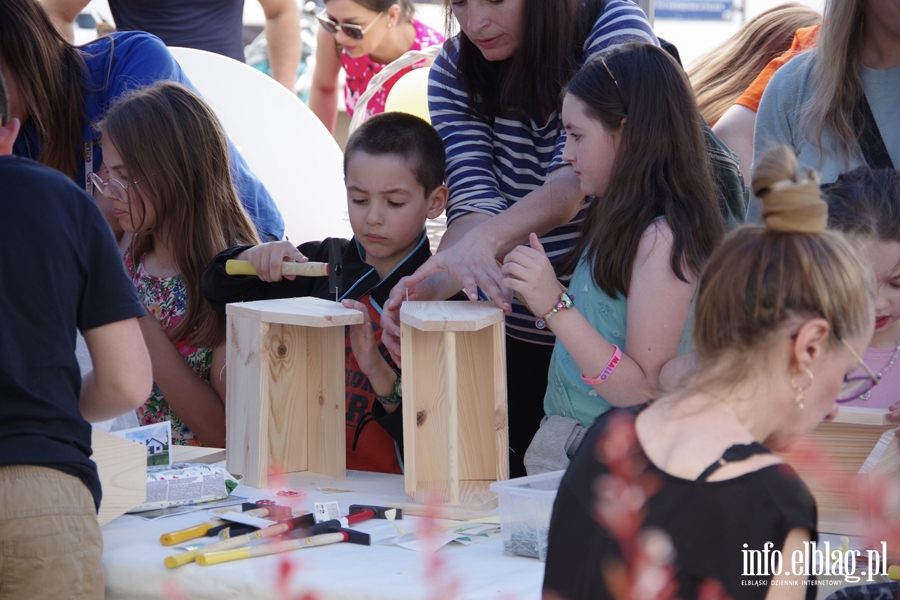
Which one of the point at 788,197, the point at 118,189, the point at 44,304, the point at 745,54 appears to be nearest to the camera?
the point at 788,197

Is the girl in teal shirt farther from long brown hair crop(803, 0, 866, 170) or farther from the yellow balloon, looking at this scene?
the yellow balloon

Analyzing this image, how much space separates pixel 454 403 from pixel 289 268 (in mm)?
519

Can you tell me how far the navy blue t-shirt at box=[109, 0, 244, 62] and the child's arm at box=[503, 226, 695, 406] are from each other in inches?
89.8

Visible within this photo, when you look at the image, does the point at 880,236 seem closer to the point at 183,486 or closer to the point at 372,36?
the point at 183,486

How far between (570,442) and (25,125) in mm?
1607

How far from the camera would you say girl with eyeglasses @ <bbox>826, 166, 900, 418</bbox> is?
5.35ft

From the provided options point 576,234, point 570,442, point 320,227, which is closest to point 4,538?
point 570,442

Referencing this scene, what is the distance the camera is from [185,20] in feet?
11.1

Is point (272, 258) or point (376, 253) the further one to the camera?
point (376, 253)

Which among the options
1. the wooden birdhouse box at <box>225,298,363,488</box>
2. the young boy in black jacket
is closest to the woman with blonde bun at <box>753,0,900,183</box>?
the young boy in black jacket

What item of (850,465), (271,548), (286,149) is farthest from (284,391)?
(286,149)

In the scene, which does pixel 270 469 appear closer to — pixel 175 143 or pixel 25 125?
pixel 175 143

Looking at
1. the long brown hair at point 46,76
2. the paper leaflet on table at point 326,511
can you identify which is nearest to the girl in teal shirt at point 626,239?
the paper leaflet on table at point 326,511

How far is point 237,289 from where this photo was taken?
2.06m
